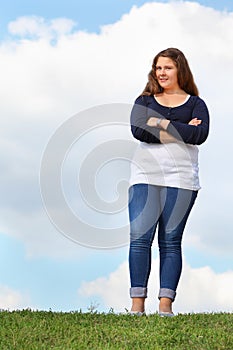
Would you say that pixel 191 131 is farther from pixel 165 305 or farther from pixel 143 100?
pixel 165 305

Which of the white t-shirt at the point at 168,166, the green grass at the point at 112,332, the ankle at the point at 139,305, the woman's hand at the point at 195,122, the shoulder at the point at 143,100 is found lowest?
the green grass at the point at 112,332

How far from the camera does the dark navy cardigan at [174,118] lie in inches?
311

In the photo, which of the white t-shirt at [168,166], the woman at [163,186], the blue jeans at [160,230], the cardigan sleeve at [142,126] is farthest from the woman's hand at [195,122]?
the blue jeans at [160,230]

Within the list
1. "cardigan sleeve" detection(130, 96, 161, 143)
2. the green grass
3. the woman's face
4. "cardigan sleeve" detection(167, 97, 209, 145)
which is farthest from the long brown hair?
the green grass

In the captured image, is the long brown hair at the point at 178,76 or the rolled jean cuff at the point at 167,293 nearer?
the rolled jean cuff at the point at 167,293

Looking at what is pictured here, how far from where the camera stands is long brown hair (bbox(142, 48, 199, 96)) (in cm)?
813

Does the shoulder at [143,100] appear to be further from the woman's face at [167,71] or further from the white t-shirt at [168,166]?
the white t-shirt at [168,166]

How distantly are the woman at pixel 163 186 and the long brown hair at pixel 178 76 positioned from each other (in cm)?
7

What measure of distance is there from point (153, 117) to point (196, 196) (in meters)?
0.89

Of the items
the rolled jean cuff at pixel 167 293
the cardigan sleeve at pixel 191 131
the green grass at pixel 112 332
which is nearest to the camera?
the green grass at pixel 112 332

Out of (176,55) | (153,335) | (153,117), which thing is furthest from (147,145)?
(153,335)

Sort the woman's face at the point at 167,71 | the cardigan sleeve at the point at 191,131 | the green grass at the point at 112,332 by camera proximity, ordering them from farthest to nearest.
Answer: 1. the woman's face at the point at 167,71
2. the cardigan sleeve at the point at 191,131
3. the green grass at the point at 112,332

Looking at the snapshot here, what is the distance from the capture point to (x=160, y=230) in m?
8.03

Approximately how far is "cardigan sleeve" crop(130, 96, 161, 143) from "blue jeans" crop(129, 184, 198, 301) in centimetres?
47
